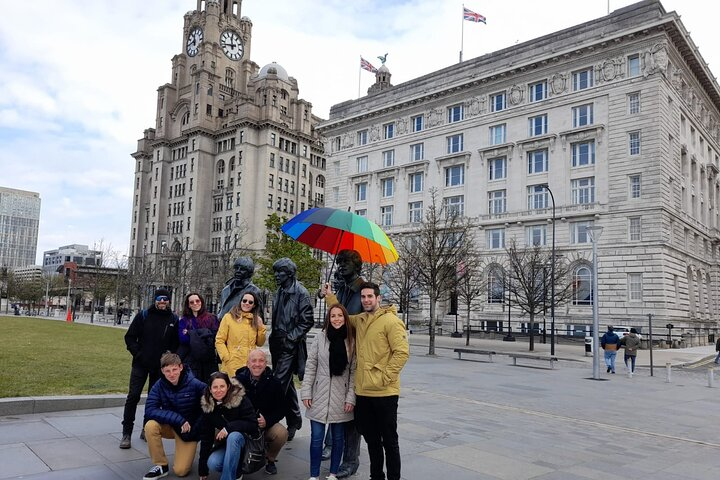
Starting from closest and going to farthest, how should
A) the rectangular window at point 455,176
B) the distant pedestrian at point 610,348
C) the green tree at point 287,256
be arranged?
the distant pedestrian at point 610,348, the green tree at point 287,256, the rectangular window at point 455,176

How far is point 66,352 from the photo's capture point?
17.2 meters

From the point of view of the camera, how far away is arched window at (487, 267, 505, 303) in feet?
157

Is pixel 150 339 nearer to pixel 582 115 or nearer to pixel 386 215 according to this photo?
pixel 582 115

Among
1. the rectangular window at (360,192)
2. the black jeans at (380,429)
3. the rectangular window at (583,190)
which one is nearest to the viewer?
the black jeans at (380,429)

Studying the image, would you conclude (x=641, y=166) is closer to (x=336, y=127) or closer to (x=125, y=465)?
(x=336, y=127)

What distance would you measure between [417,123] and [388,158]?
5077mm

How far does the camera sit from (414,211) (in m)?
58.7

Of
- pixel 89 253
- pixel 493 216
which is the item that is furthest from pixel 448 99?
pixel 89 253

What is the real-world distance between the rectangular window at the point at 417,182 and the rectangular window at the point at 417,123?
4860 mm

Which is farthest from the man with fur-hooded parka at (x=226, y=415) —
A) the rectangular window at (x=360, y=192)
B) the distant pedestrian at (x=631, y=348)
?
the rectangular window at (x=360, y=192)

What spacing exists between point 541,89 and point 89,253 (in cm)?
15808

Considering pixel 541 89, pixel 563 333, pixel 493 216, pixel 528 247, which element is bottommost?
pixel 563 333

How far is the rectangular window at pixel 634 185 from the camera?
44.2 metres

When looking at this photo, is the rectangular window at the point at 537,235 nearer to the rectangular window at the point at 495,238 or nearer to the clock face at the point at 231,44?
the rectangular window at the point at 495,238
